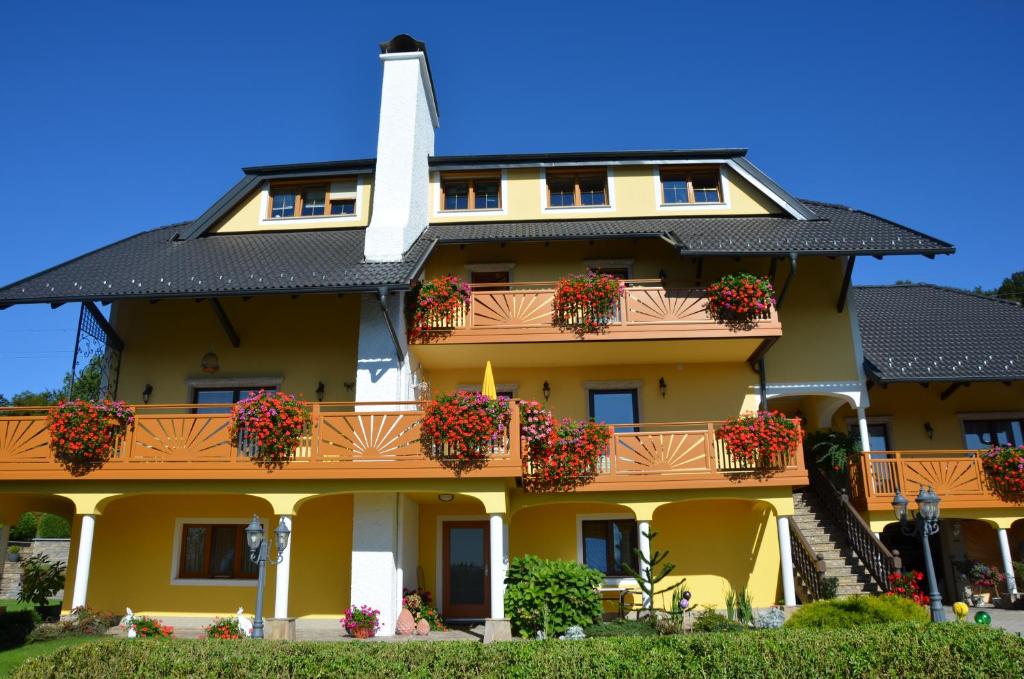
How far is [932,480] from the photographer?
17016mm

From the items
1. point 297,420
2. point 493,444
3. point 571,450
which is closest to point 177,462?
point 297,420

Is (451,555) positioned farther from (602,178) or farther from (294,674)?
(602,178)

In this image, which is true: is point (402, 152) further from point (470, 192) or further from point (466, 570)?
point (466, 570)

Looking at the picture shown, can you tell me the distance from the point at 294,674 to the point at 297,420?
585cm

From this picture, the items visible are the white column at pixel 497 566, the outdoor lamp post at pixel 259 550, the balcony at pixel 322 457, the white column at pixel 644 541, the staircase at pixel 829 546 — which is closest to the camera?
the outdoor lamp post at pixel 259 550

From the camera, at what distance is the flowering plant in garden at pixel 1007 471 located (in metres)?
16.8

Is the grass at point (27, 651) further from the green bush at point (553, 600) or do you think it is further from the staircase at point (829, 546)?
the staircase at point (829, 546)

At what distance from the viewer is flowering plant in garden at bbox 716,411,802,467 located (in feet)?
50.2

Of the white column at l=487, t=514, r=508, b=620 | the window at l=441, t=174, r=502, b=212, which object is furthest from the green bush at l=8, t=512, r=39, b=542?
the white column at l=487, t=514, r=508, b=620

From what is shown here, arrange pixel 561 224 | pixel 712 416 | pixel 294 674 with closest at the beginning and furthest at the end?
pixel 294 674 → pixel 712 416 → pixel 561 224

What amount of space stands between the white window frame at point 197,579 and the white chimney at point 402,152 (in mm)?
6270

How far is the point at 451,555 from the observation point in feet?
56.1

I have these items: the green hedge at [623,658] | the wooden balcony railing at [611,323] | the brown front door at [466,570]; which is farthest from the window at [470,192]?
the green hedge at [623,658]

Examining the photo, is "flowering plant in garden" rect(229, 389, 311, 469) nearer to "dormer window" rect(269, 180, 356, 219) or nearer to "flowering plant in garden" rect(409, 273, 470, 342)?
"flowering plant in garden" rect(409, 273, 470, 342)
